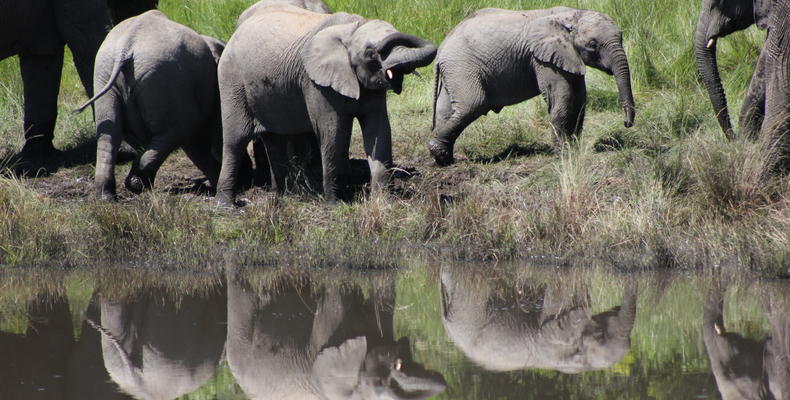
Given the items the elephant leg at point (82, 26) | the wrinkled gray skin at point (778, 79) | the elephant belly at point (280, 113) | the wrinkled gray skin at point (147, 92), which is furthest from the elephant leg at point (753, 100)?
the elephant leg at point (82, 26)

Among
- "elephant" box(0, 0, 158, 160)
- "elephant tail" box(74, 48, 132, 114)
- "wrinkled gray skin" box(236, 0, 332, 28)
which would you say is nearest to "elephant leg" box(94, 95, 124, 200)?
"elephant tail" box(74, 48, 132, 114)

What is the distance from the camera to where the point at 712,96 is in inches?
459

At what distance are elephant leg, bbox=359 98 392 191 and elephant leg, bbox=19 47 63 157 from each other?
13.6 ft

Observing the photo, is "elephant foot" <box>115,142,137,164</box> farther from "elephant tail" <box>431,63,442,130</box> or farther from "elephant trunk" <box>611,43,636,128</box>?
"elephant trunk" <box>611,43,636,128</box>

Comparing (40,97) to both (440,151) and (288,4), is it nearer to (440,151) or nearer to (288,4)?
(288,4)

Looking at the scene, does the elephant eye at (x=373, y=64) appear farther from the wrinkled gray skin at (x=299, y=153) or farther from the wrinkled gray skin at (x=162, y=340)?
the wrinkled gray skin at (x=162, y=340)

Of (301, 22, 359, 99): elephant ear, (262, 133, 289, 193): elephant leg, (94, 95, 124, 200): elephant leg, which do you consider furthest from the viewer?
(262, 133, 289, 193): elephant leg

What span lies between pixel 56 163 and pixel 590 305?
695 cm

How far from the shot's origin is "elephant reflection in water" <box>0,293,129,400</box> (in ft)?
20.2

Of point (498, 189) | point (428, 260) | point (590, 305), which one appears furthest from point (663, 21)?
point (590, 305)

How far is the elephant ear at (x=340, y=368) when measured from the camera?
20.8ft

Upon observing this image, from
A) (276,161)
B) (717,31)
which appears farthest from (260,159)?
Answer: (717,31)

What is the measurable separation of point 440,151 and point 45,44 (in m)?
4.20

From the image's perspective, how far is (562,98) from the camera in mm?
11602
